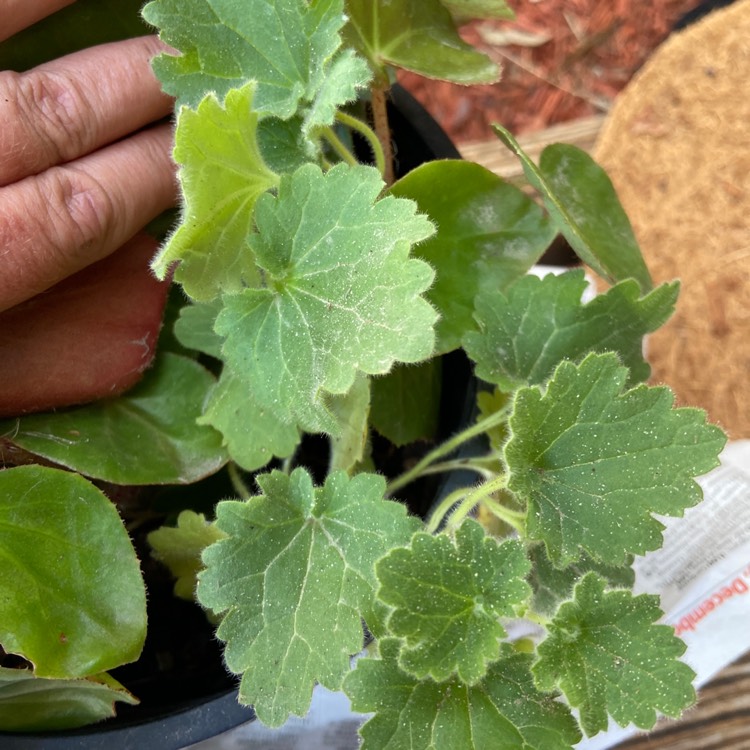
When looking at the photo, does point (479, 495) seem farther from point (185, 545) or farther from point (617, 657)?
point (185, 545)

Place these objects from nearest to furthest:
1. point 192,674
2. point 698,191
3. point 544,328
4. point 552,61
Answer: point 544,328 < point 192,674 < point 698,191 < point 552,61

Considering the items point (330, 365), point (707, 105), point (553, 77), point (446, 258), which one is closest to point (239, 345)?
point (330, 365)

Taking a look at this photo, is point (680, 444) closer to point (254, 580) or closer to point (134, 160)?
point (254, 580)

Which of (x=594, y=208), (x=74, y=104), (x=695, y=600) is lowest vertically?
(x=695, y=600)

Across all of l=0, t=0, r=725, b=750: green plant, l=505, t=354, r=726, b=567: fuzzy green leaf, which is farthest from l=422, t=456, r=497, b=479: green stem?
l=505, t=354, r=726, b=567: fuzzy green leaf

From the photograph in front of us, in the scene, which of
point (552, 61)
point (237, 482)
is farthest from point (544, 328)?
point (552, 61)

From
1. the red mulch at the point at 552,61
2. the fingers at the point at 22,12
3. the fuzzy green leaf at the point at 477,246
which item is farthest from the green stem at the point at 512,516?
the red mulch at the point at 552,61
